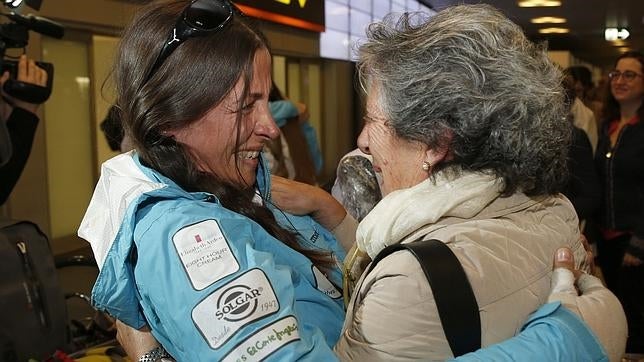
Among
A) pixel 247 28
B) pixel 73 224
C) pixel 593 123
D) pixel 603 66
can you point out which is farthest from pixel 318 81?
pixel 247 28

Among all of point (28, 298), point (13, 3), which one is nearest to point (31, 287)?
point (28, 298)

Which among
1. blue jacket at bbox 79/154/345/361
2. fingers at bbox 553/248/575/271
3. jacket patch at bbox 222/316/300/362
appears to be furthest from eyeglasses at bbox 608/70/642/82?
jacket patch at bbox 222/316/300/362

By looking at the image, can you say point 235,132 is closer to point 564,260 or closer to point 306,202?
point 306,202

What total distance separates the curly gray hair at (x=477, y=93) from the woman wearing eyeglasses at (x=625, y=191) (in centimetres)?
240

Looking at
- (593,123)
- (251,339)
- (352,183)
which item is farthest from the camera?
(593,123)

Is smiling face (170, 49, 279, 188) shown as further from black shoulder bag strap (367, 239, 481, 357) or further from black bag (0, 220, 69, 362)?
black bag (0, 220, 69, 362)

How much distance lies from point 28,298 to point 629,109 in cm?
315

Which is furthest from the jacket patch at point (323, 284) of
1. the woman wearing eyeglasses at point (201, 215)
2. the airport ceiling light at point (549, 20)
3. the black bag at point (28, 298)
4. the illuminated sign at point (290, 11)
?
the airport ceiling light at point (549, 20)

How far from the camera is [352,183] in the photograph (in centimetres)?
218

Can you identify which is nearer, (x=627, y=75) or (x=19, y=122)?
(x=19, y=122)

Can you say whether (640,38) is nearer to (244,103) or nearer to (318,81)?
(318,81)

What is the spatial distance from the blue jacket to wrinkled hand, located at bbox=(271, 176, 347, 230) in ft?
1.38

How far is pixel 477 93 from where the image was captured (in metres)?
1.10

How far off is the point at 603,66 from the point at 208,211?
1101 centimetres
